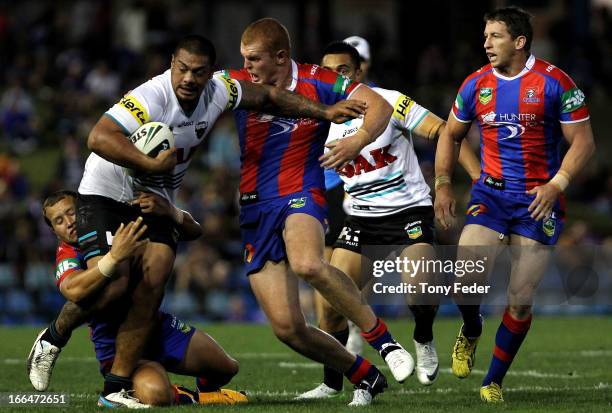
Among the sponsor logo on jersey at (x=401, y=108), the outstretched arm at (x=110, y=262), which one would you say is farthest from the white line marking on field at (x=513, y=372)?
the outstretched arm at (x=110, y=262)

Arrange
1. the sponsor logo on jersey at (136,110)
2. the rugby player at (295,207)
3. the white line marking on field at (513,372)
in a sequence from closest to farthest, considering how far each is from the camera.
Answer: the sponsor logo on jersey at (136,110), the rugby player at (295,207), the white line marking on field at (513,372)

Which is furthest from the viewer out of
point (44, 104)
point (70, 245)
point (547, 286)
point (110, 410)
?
point (44, 104)

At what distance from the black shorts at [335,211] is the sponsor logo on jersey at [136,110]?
464 centimetres

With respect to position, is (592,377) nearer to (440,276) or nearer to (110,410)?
(440,276)

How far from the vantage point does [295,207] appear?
30.0 ft

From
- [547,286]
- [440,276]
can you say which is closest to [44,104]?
[547,286]

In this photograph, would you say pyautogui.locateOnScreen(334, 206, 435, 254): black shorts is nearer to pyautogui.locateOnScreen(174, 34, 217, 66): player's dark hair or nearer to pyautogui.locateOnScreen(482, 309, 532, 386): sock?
pyautogui.locateOnScreen(482, 309, 532, 386): sock

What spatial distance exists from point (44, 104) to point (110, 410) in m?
17.9

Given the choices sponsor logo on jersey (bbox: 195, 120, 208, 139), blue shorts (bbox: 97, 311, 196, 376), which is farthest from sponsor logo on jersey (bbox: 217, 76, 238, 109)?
blue shorts (bbox: 97, 311, 196, 376)

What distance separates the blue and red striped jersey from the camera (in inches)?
366

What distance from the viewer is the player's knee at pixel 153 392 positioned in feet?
28.0

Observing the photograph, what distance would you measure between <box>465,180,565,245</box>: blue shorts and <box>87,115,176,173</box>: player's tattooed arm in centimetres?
268

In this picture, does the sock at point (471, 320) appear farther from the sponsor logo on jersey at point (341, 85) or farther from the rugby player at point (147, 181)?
the rugby player at point (147, 181)

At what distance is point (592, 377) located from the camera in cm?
1114
